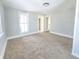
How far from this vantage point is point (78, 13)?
2.25 metres

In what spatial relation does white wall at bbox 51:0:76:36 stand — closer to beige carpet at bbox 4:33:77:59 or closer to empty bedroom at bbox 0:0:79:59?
empty bedroom at bbox 0:0:79:59

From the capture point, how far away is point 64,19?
18.2ft

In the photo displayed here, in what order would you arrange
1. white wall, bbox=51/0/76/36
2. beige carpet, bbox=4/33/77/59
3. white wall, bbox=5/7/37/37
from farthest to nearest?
white wall, bbox=51/0/76/36
white wall, bbox=5/7/37/37
beige carpet, bbox=4/33/77/59

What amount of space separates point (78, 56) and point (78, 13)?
153cm

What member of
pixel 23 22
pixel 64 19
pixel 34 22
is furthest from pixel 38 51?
pixel 34 22

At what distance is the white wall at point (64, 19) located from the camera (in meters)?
4.88

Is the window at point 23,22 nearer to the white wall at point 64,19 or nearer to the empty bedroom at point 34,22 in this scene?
the empty bedroom at point 34,22

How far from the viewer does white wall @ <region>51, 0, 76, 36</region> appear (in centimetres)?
488

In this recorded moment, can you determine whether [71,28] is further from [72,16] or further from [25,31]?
[25,31]

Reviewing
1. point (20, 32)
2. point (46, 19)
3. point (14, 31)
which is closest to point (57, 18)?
point (46, 19)

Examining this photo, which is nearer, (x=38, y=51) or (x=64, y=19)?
(x=38, y=51)

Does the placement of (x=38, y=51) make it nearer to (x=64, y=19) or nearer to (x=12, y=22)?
(x=12, y=22)

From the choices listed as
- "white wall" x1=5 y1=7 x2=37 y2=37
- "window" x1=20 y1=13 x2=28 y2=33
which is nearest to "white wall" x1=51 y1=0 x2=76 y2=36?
"window" x1=20 y1=13 x2=28 y2=33

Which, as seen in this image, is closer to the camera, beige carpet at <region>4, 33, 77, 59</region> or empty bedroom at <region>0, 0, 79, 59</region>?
beige carpet at <region>4, 33, 77, 59</region>
